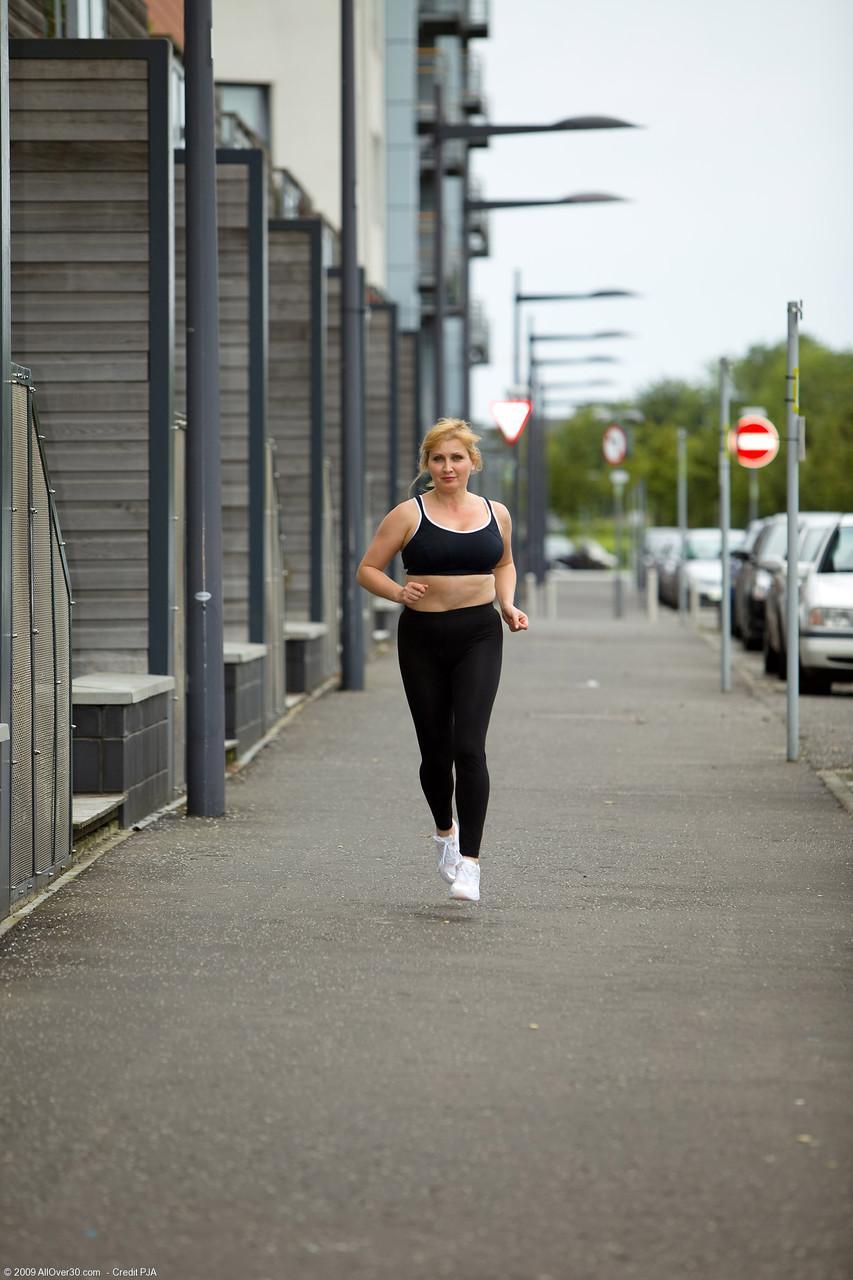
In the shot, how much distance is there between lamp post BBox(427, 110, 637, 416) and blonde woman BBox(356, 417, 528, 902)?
15.8 meters

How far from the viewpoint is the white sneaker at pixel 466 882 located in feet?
27.5

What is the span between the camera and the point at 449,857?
843 centimetres

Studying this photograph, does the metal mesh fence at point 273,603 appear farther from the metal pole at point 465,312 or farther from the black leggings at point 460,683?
the metal pole at point 465,312

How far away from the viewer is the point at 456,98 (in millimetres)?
63500

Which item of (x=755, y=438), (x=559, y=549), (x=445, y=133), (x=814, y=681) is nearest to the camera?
(x=814, y=681)

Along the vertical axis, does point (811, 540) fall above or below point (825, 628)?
above

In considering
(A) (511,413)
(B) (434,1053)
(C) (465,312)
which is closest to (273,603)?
(B) (434,1053)

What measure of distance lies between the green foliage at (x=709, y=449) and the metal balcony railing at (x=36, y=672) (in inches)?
1990

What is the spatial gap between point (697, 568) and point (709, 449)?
199 feet

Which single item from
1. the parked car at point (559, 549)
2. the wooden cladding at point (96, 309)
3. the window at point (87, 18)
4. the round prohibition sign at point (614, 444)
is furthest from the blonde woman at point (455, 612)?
the parked car at point (559, 549)

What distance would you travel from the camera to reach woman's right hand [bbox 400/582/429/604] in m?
8.31

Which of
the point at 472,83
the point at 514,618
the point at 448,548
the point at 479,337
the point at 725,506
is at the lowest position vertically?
the point at 514,618

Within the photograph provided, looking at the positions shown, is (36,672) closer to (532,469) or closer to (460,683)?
(460,683)

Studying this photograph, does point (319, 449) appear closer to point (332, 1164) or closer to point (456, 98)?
point (332, 1164)
